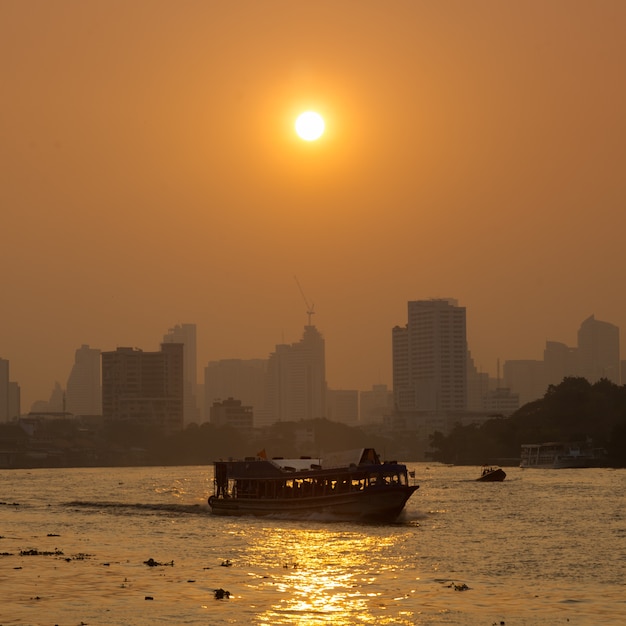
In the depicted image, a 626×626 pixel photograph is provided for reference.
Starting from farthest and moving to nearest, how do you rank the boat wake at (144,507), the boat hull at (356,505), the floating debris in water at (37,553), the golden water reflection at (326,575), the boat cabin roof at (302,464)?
the boat wake at (144,507) < the boat cabin roof at (302,464) < the boat hull at (356,505) < the floating debris in water at (37,553) < the golden water reflection at (326,575)

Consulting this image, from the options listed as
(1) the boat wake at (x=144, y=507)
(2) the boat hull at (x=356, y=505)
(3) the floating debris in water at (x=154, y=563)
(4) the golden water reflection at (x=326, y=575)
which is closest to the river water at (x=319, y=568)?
(4) the golden water reflection at (x=326, y=575)

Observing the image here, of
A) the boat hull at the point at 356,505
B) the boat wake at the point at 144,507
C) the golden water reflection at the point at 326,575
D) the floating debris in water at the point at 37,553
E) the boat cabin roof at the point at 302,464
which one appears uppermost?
the boat cabin roof at the point at 302,464

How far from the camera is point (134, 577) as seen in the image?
223 feet

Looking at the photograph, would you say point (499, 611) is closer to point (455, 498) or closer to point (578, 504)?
point (578, 504)

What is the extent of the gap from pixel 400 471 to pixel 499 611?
166 ft

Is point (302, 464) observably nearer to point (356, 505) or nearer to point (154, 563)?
point (356, 505)

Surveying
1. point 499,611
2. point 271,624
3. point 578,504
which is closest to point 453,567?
point 499,611

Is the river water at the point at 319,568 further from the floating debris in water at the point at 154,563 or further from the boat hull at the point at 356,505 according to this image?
the boat hull at the point at 356,505

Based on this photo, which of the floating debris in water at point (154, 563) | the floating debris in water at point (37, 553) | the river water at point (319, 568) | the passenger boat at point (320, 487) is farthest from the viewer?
the passenger boat at point (320, 487)

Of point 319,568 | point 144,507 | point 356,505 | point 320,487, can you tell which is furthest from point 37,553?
point 144,507

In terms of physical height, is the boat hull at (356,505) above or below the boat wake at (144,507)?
above

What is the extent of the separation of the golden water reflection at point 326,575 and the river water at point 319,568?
3.8 inches

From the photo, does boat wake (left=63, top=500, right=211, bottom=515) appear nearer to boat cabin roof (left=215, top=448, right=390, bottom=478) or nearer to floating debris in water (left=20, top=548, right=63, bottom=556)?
boat cabin roof (left=215, top=448, right=390, bottom=478)

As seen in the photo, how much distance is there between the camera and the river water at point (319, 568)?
184ft
